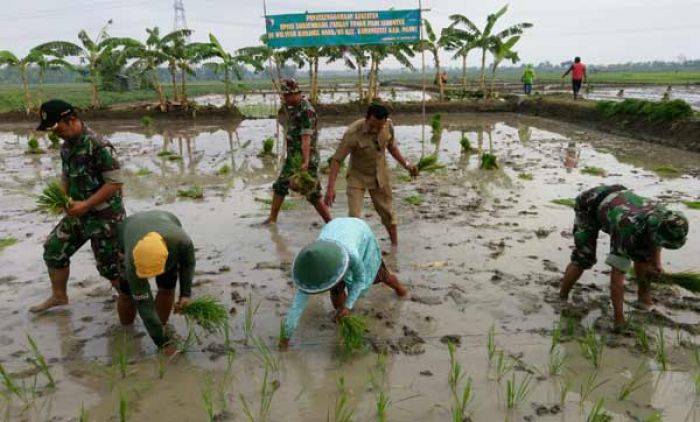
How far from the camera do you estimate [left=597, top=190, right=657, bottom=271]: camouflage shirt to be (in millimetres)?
3111

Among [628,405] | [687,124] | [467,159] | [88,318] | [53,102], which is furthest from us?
[687,124]

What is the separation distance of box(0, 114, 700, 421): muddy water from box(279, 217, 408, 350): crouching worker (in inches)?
13.6

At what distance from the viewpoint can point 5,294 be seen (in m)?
4.18

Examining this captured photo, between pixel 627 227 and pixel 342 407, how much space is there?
1946 mm

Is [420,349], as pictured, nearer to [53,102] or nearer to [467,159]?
[53,102]

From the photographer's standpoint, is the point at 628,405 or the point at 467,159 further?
the point at 467,159

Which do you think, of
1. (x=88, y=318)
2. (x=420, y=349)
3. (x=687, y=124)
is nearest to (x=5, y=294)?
(x=88, y=318)

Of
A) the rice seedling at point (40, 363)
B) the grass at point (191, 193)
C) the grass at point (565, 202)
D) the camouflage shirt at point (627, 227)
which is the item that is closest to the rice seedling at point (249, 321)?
the rice seedling at point (40, 363)

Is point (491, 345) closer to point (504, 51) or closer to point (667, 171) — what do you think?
point (667, 171)

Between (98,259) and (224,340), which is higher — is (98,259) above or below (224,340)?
above

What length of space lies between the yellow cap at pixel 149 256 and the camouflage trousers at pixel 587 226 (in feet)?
8.72

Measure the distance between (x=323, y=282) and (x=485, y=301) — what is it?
66.8 inches

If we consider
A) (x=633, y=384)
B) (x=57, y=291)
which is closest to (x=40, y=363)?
(x=57, y=291)

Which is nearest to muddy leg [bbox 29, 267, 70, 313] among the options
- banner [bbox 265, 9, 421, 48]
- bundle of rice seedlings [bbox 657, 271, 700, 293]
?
bundle of rice seedlings [bbox 657, 271, 700, 293]
